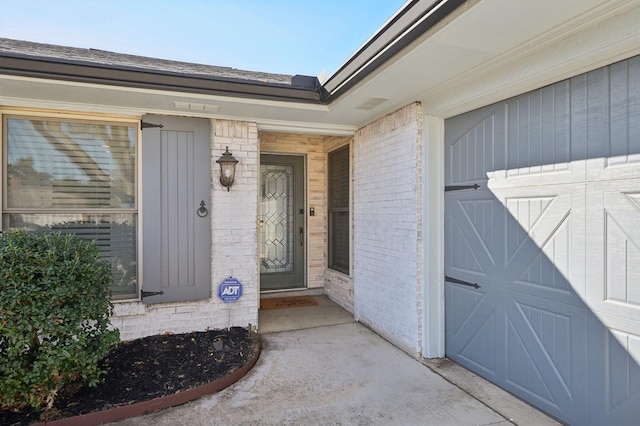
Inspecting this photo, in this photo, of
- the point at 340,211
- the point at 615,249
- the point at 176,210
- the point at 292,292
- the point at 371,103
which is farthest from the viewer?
the point at 292,292

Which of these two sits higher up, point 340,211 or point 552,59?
point 552,59

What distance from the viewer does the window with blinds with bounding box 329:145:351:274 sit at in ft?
17.0

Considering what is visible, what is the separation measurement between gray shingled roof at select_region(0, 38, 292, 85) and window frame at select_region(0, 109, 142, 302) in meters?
0.64

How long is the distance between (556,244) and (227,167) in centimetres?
307

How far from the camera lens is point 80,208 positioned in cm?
359

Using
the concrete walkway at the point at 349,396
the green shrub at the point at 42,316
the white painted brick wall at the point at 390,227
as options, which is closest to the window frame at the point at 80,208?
the green shrub at the point at 42,316

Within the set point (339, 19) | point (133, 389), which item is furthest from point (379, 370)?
point (339, 19)

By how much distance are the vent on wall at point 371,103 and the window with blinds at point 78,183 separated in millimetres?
2428

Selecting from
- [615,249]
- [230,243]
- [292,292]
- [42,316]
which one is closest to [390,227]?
[230,243]

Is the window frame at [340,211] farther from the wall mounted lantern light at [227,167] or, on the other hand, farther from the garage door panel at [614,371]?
the garage door panel at [614,371]

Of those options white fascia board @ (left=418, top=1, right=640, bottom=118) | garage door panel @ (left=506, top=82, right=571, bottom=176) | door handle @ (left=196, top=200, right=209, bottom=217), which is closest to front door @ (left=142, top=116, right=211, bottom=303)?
door handle @ (left=196, top=200, right=209, bottom=217)

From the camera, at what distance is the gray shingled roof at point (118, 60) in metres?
2.80

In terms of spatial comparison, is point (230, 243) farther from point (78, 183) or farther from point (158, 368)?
point (78, 183)

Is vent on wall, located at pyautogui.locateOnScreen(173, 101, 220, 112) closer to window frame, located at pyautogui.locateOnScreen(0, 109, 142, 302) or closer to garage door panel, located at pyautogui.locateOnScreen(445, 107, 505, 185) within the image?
window frame, located at pyautogui.locateOnScreen(0, 109, 142, 302)
